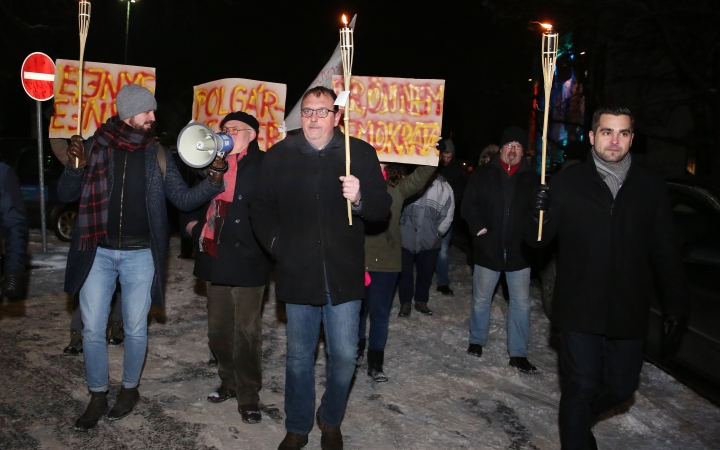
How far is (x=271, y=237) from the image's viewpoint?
426cm

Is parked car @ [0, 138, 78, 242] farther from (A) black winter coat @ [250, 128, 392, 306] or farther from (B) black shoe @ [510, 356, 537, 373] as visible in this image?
(A) black winter coat @ [250, 128, 392, 306]

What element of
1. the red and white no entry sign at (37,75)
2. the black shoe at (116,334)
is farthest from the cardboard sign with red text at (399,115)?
the red and white no entry sign at (37,75)

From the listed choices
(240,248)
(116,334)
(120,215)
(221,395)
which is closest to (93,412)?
(221,395)

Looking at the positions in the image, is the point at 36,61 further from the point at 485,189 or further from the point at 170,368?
the point at 485,189

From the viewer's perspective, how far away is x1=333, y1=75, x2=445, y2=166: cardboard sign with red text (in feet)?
19.4

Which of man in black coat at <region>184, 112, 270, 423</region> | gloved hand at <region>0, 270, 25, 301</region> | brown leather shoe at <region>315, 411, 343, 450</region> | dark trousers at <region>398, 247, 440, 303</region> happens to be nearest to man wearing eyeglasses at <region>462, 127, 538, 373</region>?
dark trousers at <region>398, 247, 440, 303</region>

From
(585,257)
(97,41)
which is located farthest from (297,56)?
(585,257)

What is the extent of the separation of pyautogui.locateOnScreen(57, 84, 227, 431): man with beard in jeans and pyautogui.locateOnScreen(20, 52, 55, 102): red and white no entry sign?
6687 millimetres

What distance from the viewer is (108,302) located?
4598 mm

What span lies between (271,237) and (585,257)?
1.82 metres

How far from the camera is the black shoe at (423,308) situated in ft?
27.6

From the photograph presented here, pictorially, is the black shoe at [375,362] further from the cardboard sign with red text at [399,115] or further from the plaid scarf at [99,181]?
the plaid scarf at [99,181]

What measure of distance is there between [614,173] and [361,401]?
2500mm

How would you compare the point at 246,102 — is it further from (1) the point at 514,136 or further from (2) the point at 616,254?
(2) the point at 616,254
